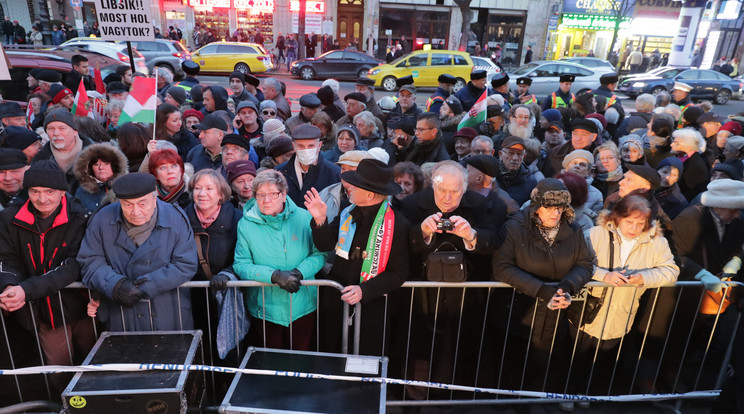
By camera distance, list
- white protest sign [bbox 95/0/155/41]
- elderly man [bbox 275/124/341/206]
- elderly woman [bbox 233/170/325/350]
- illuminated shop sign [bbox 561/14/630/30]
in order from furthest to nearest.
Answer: illuminated shop sign [bbox 561/14/630/30], white protest sign [bbox 95/0/155/41], elderly man [bbox 275/124/341/206], elderly woman [bbox 233/170/325/350]

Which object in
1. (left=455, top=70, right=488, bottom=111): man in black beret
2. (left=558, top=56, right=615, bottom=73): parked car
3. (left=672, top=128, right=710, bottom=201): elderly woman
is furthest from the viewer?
(left=558, top=56, right=615, bottom=73): parked car

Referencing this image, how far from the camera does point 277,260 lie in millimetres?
3674

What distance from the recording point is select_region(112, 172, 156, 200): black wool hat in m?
3.23

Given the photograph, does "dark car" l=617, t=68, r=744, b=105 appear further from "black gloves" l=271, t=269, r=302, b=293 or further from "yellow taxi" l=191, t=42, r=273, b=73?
"black gloves" l=271, t=269, r=302, b=293

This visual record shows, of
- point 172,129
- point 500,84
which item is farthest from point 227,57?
point 172,129

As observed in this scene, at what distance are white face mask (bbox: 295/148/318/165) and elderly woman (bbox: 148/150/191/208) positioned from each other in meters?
1.15

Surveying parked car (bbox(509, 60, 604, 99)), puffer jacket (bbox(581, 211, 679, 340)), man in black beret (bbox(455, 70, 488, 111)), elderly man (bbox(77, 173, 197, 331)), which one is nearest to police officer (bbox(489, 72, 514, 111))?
man in black beret (bbox(455, 70, 488, 111))

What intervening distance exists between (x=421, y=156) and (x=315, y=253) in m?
2.48

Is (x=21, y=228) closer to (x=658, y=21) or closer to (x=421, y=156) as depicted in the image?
(x=421, y=156)

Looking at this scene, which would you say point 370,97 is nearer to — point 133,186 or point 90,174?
point 90,174

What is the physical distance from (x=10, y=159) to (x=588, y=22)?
36294 mm

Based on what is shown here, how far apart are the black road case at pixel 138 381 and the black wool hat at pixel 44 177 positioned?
113 centimetres

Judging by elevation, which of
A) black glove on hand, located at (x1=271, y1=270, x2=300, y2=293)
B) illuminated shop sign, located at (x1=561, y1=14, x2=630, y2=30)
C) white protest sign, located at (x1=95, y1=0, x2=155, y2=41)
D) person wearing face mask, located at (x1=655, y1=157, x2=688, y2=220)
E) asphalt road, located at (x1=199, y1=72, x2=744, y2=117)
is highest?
illuminated shop sign, located at (x1=561, y1=14, x2=630, y2=30)

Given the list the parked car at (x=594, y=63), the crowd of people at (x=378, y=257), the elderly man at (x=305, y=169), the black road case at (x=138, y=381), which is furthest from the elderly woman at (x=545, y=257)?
the parked car at (x=594, y=63)
